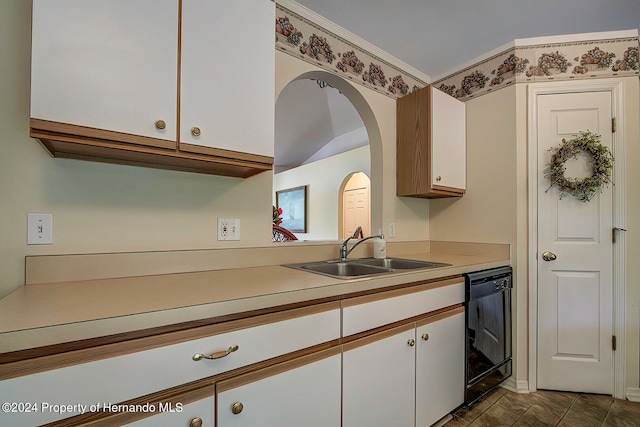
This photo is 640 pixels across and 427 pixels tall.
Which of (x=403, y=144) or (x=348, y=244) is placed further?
(x=403, y=144)

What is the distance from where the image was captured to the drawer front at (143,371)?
2.14 ft

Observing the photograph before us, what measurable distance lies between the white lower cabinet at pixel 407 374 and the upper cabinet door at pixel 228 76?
0.99 m

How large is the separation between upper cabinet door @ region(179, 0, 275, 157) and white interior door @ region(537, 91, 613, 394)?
76.2 inches

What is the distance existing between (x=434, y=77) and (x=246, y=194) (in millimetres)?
2108

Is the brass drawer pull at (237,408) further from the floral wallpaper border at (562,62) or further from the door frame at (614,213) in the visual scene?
the floral wallpaper border at (562,62)

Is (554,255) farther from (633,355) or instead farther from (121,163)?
(121,163)

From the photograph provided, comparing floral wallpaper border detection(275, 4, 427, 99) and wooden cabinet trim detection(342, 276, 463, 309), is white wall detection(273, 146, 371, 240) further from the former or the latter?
wooden cabinet trim detection(342, 276, 463, 309)

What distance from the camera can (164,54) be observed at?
108 centimetres

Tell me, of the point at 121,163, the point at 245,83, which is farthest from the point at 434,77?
the point at 121,163

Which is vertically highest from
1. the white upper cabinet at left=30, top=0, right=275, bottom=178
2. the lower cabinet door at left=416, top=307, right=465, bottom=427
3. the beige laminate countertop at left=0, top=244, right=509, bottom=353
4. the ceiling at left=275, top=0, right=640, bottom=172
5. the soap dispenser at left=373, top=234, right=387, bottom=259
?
the ceiling at left=275, top=0, right=640, bottom=172

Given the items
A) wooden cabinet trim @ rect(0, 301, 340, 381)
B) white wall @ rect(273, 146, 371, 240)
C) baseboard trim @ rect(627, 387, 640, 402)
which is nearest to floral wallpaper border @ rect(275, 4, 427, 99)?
wooden cabinet trim @ rect(0, 301, 340, 381)

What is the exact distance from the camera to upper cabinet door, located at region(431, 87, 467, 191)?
7.07 feet

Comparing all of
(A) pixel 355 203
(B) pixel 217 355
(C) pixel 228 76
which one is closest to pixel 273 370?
(B) pixel 217 355

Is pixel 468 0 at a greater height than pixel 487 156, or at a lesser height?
greater
